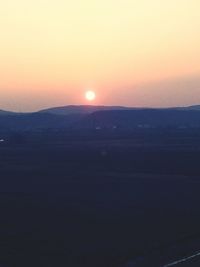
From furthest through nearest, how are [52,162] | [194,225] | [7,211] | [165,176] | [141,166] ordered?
[52,162] → [141,166] → [165,176] → [7,211] → [194,225]

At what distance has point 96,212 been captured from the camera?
111 ft

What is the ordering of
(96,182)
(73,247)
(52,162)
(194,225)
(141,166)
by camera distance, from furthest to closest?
(52,162), (141,166), (96,182), (194,225), (73,247)

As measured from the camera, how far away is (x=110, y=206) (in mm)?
35906

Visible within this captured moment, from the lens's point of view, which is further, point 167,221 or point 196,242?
point 167,221

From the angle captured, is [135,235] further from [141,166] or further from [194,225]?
[141,166]

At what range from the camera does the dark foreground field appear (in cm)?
2377

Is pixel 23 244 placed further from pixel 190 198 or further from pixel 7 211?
pixel 190 198

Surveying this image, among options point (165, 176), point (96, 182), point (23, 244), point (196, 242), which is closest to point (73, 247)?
point (23, 244)

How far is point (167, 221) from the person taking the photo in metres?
30.6

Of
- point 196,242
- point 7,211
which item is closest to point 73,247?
point 196,242

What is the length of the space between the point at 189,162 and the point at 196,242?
38932 millimetres

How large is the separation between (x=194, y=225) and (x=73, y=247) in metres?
6.44

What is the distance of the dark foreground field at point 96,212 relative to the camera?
2377cm

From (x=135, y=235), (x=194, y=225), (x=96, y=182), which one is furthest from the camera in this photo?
(x=96, y=182)
